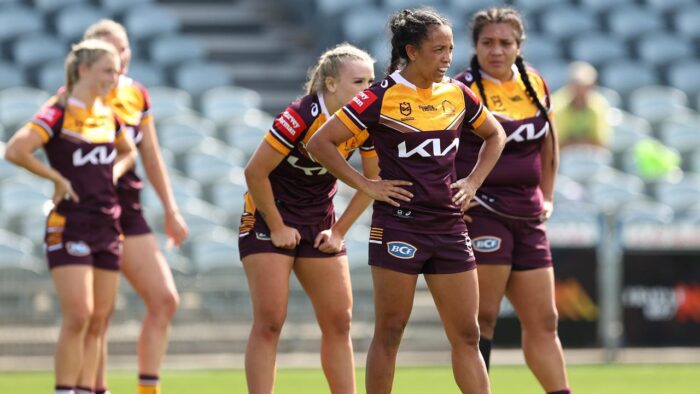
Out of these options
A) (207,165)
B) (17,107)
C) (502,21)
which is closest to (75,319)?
(502,21)

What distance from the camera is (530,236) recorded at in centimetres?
707

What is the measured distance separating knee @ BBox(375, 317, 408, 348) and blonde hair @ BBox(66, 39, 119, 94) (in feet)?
8.03

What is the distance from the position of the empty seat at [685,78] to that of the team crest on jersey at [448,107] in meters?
12.8

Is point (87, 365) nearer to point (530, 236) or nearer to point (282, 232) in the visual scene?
point (282, 232)

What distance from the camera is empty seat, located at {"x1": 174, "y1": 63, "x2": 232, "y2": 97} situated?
17.0 m

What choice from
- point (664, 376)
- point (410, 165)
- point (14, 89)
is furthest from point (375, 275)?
point (14, 89)

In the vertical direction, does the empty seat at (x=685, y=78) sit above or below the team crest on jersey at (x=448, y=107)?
below

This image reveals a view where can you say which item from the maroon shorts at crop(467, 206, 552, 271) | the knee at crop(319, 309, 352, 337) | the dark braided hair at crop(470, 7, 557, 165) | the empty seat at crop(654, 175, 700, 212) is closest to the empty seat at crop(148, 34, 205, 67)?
the empty seat at crop(654, 175, 700, 212)

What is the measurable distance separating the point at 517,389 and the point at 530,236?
113 inches

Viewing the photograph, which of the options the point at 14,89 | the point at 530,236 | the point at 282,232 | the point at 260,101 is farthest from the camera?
the point at 260,101

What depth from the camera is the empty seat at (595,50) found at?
18266 mm

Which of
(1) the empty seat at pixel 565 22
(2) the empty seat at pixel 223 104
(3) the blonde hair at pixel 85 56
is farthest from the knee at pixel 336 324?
(1) the empty seat at pixel 565 22

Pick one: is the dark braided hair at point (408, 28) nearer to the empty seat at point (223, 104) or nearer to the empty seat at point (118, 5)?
the empty seat at point (223, 104)

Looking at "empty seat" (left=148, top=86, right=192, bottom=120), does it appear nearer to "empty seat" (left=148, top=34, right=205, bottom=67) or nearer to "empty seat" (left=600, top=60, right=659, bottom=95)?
"empty seat" (left=148, top=34, right=205, bottom=67)
